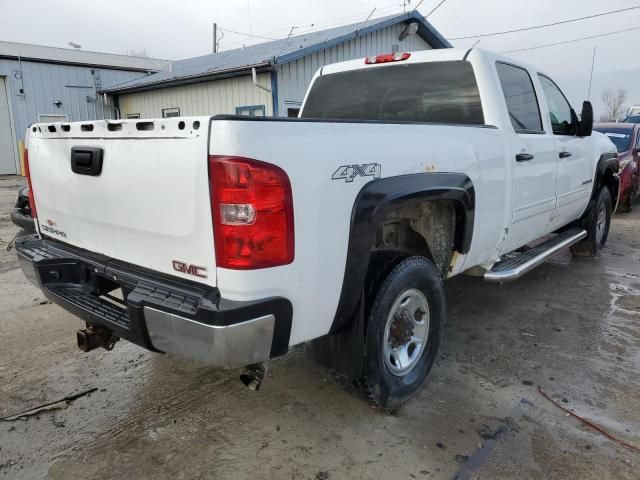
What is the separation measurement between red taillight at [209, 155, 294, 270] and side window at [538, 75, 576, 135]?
Result: 11.4ft

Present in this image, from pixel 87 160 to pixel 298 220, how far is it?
1.20m

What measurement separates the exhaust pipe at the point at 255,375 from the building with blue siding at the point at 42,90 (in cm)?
1927

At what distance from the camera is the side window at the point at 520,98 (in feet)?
12.3

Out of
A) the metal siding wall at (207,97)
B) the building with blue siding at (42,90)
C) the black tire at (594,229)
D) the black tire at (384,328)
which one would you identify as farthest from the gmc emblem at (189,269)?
the building with blue siding at (42,90)

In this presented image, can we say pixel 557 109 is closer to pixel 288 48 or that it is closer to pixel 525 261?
pixel 525 261

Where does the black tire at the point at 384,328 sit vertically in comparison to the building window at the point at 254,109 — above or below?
below

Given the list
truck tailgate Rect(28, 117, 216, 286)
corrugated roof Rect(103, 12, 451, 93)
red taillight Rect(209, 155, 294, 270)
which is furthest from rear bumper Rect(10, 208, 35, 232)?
corrugated roof Rect(103, 12, 451, 93)

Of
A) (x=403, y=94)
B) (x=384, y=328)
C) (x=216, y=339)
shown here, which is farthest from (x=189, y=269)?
(x=403, y=94)

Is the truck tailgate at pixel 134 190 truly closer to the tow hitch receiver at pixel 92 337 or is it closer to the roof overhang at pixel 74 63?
the tow hitch receiver at pixel 92 337

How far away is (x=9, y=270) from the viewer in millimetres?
5816

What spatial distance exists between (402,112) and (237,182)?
246 centimetres

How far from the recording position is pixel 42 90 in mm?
18750

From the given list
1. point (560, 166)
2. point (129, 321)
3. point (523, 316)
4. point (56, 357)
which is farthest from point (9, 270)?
point (560, 166)

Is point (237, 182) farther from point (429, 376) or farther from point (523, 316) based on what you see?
point (523, 316)
